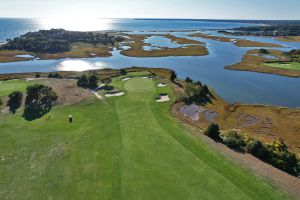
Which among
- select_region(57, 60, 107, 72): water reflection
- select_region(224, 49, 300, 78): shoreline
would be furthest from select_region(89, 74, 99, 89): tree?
select_region(224, 49, 300, 78): shoreline

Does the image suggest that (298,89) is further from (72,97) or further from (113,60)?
(113,60)

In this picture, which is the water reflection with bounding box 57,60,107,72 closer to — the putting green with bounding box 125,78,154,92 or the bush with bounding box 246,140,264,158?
the putting green with bounding box 125,78,154,92


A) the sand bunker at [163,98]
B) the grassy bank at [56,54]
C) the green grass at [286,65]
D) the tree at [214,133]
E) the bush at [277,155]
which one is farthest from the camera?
the grassy bank at [56,54]

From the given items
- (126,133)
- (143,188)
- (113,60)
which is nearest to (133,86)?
(126,133)

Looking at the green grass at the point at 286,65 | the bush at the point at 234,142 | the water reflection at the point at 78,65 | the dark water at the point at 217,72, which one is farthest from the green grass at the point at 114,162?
the green grass at the point at 286,65

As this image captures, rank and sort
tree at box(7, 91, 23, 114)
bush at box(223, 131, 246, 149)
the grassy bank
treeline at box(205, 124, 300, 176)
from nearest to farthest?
treeline at box(205, 124, 300, 176) < bush at box(223, 131, 246, 149) < tree at box(7, 91, 23, 114) < the grassy bank

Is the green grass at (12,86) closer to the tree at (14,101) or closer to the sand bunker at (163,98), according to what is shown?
the tree at (14,101)
